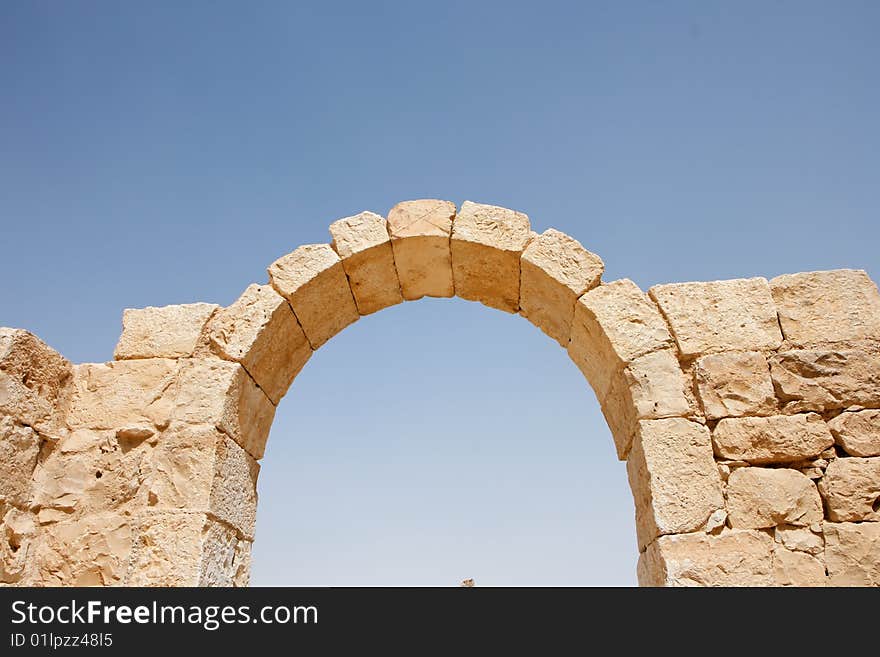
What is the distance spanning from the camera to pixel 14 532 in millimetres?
4094

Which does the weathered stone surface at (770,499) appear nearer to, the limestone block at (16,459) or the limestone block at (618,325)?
the limestone block at (618,325)

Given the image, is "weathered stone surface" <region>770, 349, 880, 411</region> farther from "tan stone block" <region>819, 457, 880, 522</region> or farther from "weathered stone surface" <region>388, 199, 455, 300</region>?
"weathered stone surface" <region>388, 199, 455, 300</region>

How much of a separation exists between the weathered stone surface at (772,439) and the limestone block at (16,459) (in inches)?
165

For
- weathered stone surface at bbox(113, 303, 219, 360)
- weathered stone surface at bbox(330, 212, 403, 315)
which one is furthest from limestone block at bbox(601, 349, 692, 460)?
weathered stone surface at bbox(113, 303, 219, 360)

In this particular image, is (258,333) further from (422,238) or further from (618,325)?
(618,325)

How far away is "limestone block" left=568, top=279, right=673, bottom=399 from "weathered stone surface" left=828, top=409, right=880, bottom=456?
3.42ft

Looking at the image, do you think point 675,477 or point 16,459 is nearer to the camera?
point 675,477

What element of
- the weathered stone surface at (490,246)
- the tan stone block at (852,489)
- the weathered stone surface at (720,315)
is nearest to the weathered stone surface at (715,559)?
the tan stone block at (852,489)

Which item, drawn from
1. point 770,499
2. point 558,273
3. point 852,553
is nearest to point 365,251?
point 558,273

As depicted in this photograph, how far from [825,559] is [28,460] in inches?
186

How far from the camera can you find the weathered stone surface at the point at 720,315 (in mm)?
4133

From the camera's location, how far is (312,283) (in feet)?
15.2

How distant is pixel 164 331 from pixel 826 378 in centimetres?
425

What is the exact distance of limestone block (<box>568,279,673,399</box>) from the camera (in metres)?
4.16
